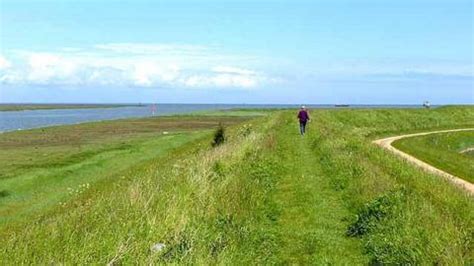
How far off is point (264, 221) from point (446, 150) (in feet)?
96.6

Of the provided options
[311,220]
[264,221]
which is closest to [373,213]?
[311,220]

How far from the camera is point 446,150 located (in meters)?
40.3

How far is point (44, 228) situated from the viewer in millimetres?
10836

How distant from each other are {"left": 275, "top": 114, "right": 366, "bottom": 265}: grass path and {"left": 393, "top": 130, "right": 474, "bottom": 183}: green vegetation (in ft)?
27.2

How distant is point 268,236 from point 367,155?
13.1m

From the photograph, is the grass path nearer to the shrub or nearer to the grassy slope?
the shrub

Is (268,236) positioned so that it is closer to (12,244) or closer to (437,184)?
(12,244)

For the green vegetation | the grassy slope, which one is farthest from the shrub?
the grassy slope

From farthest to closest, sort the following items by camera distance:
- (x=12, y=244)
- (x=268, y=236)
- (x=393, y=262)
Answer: (x=268, y=236) → (x=393, y=262) → (x=12, y=244)

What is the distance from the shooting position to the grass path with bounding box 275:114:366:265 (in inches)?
451

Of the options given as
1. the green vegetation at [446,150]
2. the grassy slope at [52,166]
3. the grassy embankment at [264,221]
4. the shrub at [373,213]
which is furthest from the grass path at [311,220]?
the grassy slope at [52,166]

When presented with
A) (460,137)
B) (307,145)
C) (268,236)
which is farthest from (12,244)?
(460,137)

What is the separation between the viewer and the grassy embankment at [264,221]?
9.47 m

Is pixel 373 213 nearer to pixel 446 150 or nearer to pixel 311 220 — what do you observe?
pixel 311 220
